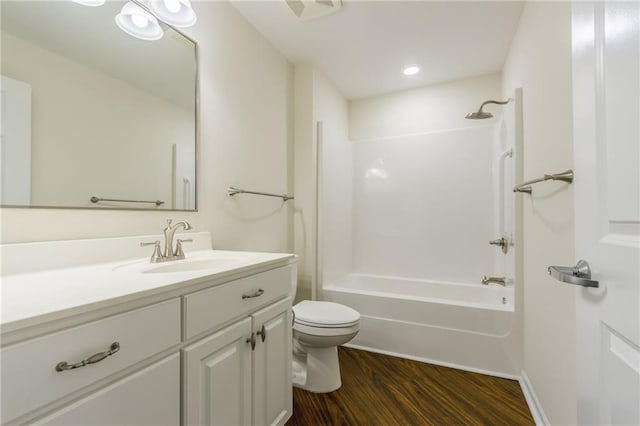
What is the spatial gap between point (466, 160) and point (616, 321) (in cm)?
237

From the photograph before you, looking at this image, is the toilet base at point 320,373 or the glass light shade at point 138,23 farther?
the toilet base at point 320,373

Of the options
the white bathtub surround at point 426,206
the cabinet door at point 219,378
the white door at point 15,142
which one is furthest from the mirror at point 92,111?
the white bathtub surround at point 426,206

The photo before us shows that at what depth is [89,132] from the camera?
106 cm

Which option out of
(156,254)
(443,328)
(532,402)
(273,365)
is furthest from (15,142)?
(532,402)

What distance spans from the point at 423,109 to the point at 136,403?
3.02 metres

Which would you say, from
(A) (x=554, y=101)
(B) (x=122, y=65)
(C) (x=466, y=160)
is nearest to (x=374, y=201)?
(C) (x=466, y=160)

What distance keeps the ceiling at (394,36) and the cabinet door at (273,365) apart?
5.94 feet

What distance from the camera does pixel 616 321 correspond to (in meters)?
0.49

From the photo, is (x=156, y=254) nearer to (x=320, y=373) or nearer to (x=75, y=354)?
(x=75, y=354)

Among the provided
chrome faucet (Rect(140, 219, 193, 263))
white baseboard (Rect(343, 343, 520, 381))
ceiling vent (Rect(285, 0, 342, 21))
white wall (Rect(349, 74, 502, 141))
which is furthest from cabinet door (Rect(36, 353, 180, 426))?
white wall (Rect(349, 74, 502, 141))

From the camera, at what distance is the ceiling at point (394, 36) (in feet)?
5.67

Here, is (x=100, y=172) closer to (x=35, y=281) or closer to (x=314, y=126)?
(x=35, y=281)

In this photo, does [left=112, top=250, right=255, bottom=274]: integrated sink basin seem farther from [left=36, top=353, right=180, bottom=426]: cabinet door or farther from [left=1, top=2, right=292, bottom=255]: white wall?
[left=36, top=353, right=180, bottom=426]: cabinet door

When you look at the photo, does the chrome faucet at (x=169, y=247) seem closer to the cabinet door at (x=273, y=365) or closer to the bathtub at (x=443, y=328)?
the cabinet door at (x=273, y=365)
